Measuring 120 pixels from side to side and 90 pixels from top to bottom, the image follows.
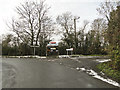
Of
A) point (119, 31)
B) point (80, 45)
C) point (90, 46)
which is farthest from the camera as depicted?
point (80, 45)

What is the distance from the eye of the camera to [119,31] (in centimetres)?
860

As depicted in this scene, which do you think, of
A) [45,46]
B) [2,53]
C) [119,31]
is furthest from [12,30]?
[119,31]

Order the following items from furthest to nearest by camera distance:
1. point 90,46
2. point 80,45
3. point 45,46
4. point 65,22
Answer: point 65,22 < point 80,45 < point 90,46 < point 45,46

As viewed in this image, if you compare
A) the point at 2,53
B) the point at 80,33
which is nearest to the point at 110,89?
the point at 2,53

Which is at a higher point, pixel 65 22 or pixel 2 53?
pixel 65 22

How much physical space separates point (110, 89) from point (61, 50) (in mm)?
29153

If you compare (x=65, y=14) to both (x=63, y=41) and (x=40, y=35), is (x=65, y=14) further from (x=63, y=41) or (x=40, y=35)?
(x=40, y=35)

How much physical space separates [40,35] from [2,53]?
10068 mm

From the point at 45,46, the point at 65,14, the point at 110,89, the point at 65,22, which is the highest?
the point at 65,14

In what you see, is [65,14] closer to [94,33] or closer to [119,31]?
[94,33]

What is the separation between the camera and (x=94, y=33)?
34.6 meters

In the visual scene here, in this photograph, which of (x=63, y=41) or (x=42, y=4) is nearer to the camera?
(x=42, y=4)

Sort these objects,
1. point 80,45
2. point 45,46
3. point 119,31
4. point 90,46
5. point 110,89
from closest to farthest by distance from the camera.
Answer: point 110,89
point 119,31
point 45,46
point 90,46
point 80,45

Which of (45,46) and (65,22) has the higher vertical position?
(65,22)
